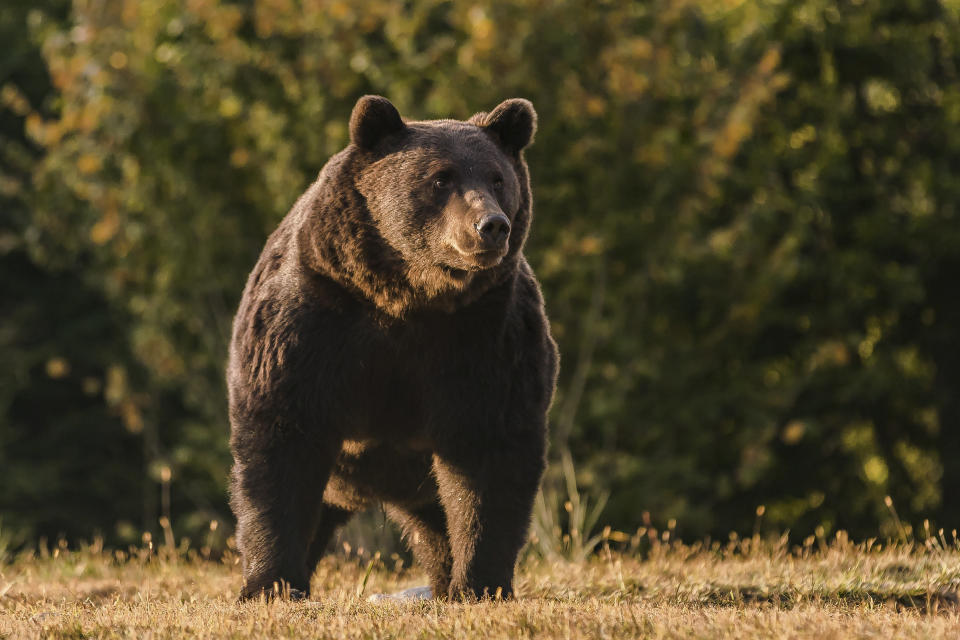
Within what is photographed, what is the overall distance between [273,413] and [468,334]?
0.85 metres

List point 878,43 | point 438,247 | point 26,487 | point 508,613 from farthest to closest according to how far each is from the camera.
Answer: point 26,487
point 878,43
point 438,247
point 508,613

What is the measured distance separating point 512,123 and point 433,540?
Answer: 6.42ft

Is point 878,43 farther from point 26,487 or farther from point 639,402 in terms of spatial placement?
point 26,487

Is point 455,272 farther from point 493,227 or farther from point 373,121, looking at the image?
point 373,121

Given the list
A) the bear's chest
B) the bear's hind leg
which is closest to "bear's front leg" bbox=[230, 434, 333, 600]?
the bear's chest

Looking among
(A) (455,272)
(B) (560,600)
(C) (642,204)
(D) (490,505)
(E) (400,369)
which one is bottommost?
(B) (560,600)

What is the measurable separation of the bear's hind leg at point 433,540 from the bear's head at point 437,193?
1.27 metres

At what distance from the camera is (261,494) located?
18.0 feet

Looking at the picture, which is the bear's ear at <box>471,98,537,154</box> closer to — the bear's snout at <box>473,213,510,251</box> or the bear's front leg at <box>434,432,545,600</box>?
the bear's snout at <box>473,213,510,251</box>

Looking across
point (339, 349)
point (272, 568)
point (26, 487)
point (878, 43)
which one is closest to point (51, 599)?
Answer: point (272, 568)

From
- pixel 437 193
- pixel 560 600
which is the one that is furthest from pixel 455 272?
pixel 560 600

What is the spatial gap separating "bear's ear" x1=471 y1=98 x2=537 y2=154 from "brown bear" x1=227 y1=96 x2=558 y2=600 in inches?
4.7

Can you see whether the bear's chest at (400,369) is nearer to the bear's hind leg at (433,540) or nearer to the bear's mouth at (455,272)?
the bear's mouth at (455,272)

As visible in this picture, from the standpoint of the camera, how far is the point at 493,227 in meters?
4.93
